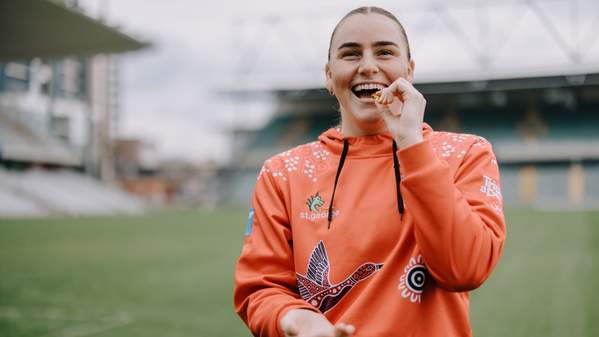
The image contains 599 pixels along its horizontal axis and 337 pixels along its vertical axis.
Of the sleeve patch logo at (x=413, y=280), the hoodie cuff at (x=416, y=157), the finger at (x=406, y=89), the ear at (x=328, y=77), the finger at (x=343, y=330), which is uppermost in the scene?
the ear at (x=328, y=77)

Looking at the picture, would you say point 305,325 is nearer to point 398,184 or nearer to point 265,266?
point 265,266

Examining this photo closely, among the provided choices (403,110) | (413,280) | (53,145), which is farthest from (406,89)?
(53,145)

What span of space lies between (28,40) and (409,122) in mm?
6323

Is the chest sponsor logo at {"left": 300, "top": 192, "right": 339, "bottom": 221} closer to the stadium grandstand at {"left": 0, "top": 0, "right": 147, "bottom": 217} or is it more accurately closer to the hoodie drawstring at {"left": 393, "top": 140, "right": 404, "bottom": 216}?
the hoodie drawstring at {"left": 393, "top": 140, "right": 404, "bottom": 216}

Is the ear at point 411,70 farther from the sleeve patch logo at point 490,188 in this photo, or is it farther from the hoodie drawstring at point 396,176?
the sleeve patch logo at point 490,188

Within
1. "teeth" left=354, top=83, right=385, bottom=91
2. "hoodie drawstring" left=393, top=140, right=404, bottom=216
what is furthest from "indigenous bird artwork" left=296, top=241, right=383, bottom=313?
"teeth" left=354, top=83, right=385, bottom=91

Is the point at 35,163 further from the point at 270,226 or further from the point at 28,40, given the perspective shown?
the point at 270,226

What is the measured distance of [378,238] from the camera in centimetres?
132

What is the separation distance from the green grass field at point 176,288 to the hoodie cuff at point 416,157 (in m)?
3.87

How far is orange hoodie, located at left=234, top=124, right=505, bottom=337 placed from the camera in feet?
3.92

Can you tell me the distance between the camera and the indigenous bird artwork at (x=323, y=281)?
1336 mm

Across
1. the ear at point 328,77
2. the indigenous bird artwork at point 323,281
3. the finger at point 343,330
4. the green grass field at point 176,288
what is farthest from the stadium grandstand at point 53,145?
the finger at point 343,330

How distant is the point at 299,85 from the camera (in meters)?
31.5

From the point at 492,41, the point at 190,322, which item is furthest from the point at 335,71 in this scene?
the point at 492,41
